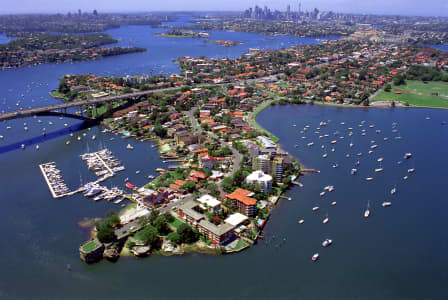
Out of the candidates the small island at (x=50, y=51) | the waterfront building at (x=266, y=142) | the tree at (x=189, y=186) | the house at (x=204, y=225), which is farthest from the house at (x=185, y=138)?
the small island at (x=50, y=51)

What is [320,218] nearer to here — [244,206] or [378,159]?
[244,206]

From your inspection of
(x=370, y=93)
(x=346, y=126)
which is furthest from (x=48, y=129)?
(x=370, y=93)

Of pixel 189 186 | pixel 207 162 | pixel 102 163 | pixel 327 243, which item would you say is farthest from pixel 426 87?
pixel 102 163

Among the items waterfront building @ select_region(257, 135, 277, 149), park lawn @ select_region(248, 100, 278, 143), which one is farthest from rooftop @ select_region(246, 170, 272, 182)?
park lawn @ select_region(248, 100, 278, 143)

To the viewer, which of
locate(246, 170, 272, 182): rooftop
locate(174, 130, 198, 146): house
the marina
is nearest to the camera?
locate(246, 170, 272, 182): rooftop

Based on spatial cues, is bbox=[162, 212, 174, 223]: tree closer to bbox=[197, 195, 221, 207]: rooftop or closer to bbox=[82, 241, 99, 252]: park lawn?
bbox=[197, 195, 221, 207]: rooftop

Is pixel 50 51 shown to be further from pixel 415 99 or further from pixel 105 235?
pixel 105 235
